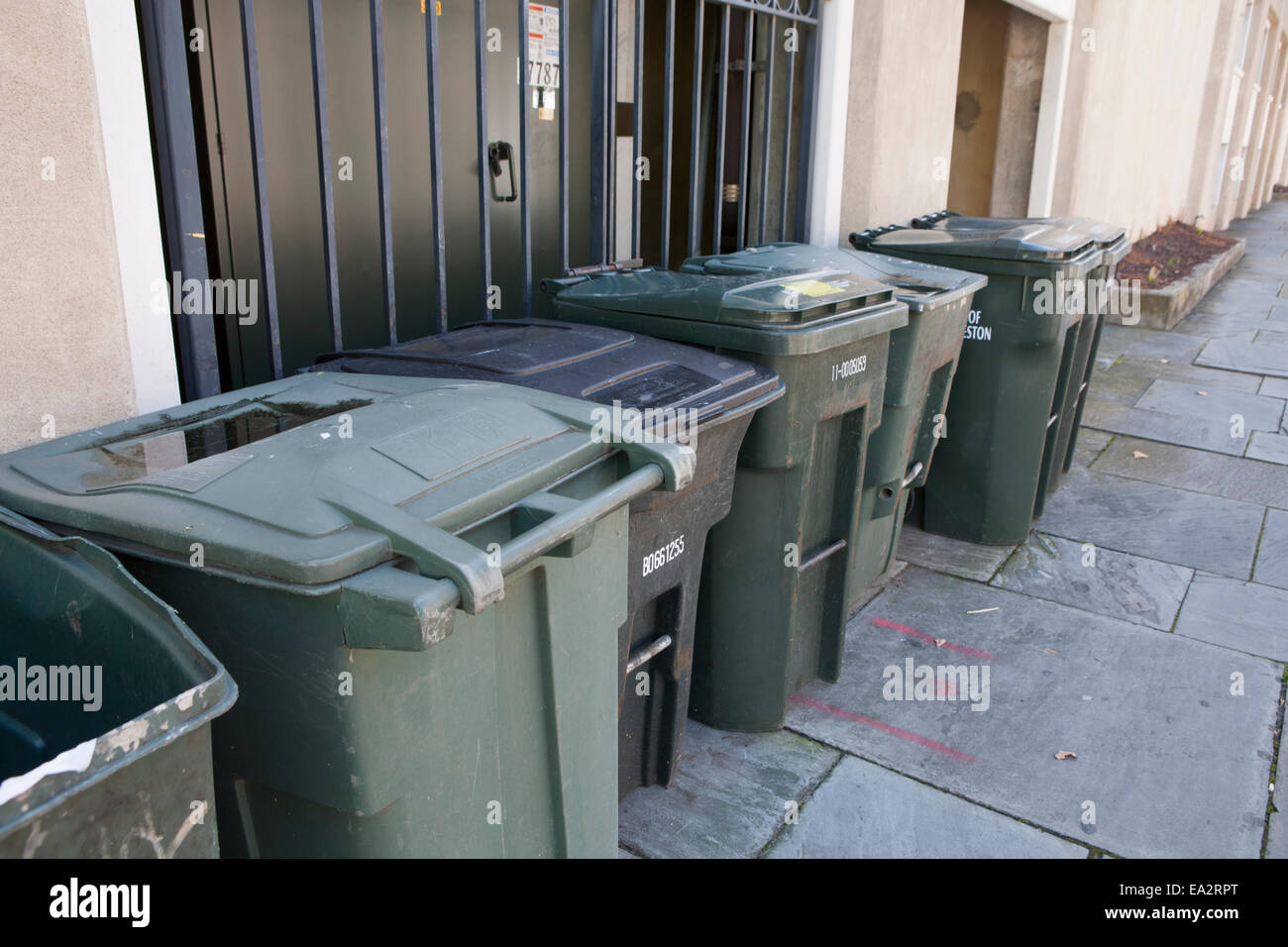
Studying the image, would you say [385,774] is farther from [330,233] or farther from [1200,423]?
[1200,423]

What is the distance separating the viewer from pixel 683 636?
8.88ft

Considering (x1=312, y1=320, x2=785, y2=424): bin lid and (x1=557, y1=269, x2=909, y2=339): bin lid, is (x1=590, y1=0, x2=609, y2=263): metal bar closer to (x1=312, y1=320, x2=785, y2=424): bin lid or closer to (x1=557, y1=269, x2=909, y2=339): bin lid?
(x1=557, y1=269, x2=909, y2=339): bin lid

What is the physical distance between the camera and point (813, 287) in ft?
9.55

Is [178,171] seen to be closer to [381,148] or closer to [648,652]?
[381,148]

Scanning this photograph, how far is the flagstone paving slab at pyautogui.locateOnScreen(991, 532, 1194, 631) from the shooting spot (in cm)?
419

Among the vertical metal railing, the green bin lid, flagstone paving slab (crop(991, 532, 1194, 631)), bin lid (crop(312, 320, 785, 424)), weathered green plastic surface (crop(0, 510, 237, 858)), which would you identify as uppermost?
the vertical metal railing

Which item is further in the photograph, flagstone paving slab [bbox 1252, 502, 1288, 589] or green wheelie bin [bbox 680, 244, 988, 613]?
flagstone paving slab [bbox 1252, 502, 1288, 589]

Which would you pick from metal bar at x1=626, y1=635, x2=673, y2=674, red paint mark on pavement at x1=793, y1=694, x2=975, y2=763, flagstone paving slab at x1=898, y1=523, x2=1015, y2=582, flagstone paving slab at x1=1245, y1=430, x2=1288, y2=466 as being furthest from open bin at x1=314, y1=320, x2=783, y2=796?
flagstone paving slab at x1=1245, y1=430, x2=1288, y2=466

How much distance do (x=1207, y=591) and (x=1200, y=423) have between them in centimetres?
286

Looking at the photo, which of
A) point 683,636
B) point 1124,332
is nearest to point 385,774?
point 683,636

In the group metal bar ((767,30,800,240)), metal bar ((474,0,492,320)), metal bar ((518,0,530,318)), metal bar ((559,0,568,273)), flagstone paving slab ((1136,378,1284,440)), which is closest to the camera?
metal bar ((474,0,492,320))

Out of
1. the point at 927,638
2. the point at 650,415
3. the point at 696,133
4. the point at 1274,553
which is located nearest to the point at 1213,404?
the point at 1274,553

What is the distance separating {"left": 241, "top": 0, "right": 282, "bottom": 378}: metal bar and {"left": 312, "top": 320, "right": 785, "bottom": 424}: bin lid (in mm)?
215

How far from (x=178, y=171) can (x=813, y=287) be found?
5.67 ft
